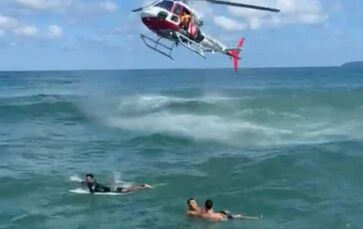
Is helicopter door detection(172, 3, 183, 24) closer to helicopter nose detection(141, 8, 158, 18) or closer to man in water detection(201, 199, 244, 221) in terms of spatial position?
helicopter nose detection(141, 8, 158, 18)

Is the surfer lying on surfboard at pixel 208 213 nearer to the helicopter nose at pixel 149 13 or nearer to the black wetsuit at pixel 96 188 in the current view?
the black wetsuit at pixel 96 188

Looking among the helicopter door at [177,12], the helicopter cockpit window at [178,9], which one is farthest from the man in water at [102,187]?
the helicopter cockpit window at [178,9]

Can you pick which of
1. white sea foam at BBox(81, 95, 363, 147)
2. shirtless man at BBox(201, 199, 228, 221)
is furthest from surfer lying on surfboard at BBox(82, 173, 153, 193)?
white sea foam at BBox(81, 95, 363, 147)

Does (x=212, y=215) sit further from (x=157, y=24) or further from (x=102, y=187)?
(x=157, y=24)

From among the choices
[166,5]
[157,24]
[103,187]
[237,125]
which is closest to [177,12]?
[166,5]

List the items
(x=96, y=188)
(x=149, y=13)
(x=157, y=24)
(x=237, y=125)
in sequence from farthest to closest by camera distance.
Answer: (x=237, y=125) < (x=157, y=24) < (x=149, y=13) < (x=96, y=188)

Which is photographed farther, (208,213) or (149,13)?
(149,13)

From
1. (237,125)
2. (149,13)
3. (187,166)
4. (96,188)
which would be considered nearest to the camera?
(96,188)

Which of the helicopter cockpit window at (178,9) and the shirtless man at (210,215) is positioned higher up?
the helicopter cockpit window at (178,9)
